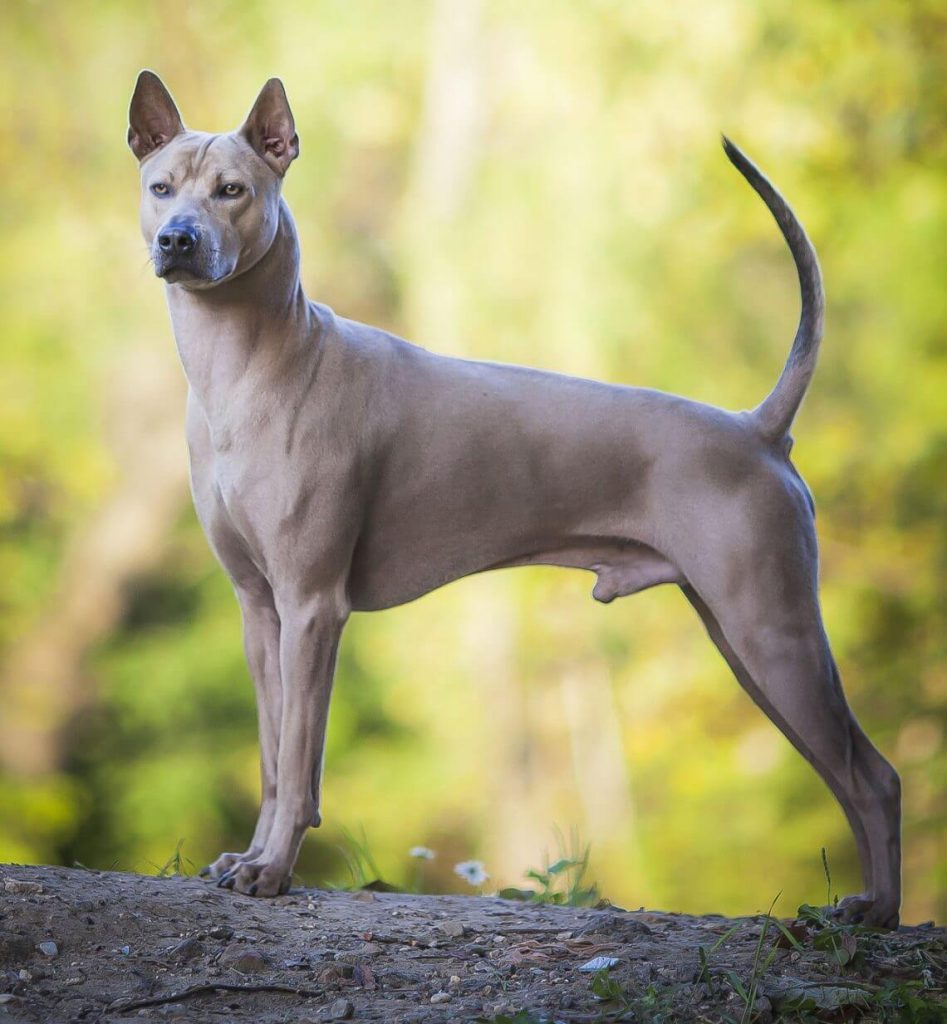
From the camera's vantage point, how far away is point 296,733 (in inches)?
138

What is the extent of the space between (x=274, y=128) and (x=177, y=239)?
545 millimetres

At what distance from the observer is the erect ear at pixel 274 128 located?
3.55 meters

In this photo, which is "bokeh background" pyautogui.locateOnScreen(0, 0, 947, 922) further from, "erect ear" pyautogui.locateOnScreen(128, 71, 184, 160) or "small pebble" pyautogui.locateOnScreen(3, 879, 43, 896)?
"small pebble" pyautogui.locateOnScreen(3, 879, 43, 896)

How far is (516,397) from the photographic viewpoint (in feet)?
12.4

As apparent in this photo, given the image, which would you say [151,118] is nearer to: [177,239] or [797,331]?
[177,239]

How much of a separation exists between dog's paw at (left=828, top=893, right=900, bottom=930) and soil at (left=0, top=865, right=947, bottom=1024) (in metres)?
0.06

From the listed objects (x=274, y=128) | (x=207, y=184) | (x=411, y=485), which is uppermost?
(x=274, y=128)

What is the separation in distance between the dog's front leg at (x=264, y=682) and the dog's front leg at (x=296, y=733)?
195mm

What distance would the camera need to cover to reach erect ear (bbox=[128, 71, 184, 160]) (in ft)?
11.6

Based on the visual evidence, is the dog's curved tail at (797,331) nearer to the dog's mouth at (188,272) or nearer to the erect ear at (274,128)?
the erect ear at (274,128)

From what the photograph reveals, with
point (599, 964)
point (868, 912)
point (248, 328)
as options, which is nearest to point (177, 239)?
point (248, 328)

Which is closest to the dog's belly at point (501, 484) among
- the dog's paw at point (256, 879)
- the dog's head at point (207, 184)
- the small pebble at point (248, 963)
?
the dog's head at point (207, 184)

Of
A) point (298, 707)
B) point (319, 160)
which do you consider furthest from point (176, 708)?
point (298, 707)

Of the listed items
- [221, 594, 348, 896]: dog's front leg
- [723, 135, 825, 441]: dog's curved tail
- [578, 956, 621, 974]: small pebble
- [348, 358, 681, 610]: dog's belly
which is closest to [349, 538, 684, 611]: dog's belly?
[348, 358, 681, 610]: dog's belly
